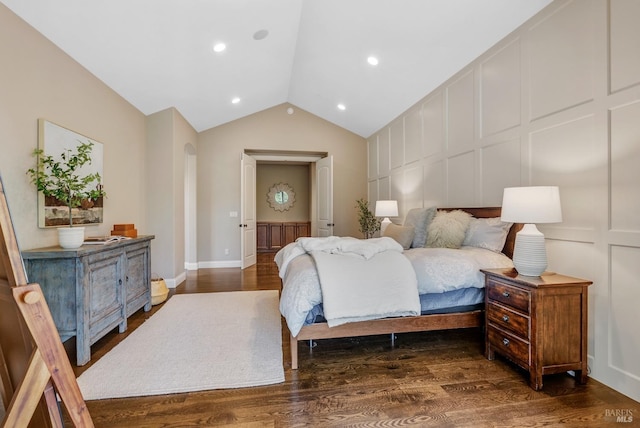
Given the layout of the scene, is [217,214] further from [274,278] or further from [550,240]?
[550,240]

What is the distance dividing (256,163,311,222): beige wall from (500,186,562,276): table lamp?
705 cm

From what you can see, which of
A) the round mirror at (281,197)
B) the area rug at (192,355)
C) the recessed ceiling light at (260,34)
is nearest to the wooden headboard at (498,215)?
the area rug at (192,355)

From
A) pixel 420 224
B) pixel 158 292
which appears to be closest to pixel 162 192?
pixel 158 292

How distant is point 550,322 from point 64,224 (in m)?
3.92

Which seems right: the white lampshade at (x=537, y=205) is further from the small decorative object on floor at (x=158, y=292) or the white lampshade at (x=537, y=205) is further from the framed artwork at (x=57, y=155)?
the small decorative object on floor at (x=158, y=292)

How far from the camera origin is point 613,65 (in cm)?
191

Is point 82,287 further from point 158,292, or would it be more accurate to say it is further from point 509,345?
point 509,345

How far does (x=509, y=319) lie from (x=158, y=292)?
3.78 meters

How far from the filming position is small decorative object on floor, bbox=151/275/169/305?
12.1ft

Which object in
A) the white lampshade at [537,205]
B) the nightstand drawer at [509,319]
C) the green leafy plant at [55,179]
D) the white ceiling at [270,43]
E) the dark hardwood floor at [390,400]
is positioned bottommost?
the dark hardwood floor at [390,400]

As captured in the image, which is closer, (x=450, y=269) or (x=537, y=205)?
(x=537, y=205)

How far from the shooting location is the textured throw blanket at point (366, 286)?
2.16 meters

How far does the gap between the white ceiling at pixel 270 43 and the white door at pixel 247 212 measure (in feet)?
4.19

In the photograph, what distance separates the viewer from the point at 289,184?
9.03m
